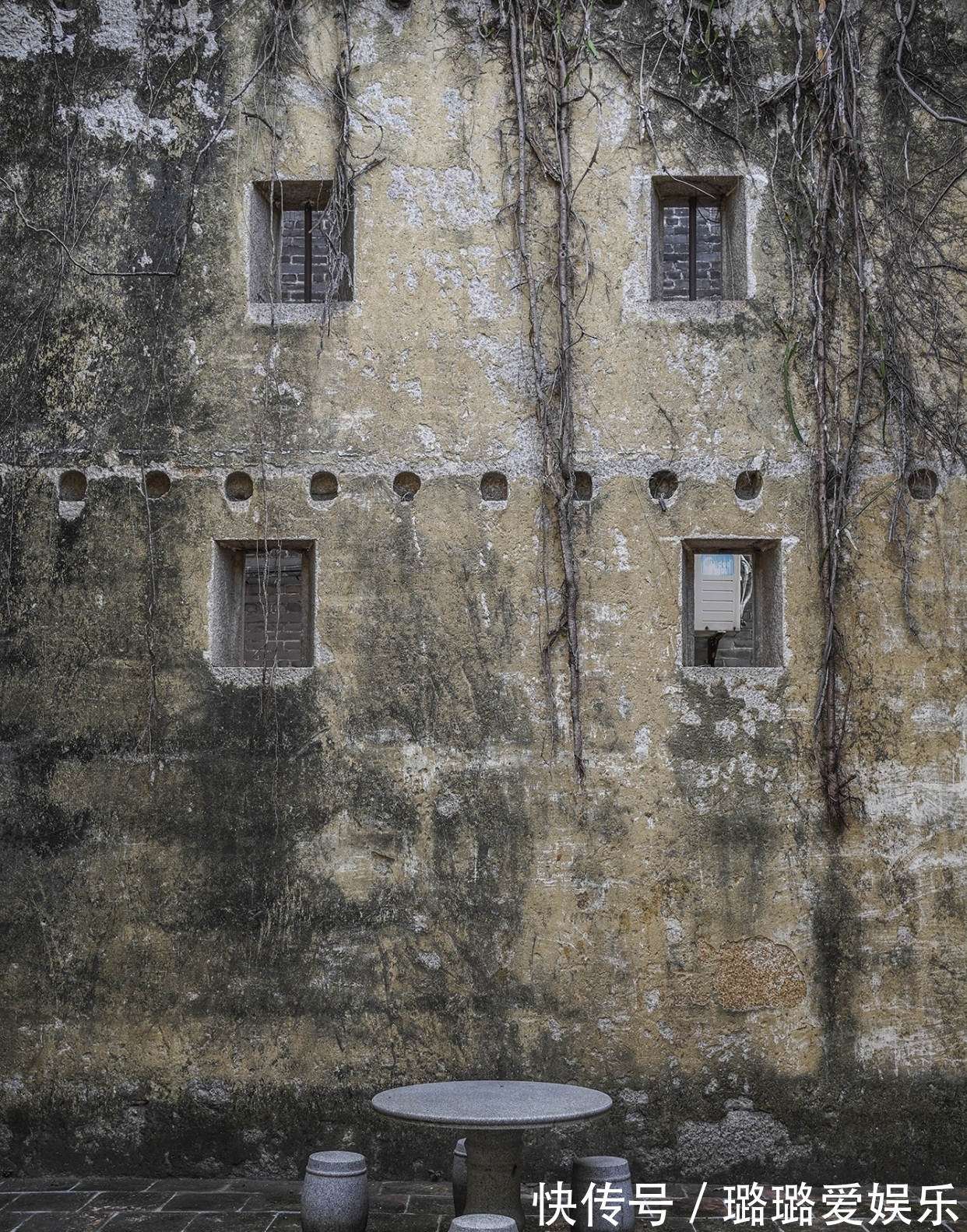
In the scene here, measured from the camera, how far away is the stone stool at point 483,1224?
379 cm

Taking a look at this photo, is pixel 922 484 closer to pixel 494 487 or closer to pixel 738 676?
pixel 738 676

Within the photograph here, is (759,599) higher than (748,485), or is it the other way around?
(748,485)

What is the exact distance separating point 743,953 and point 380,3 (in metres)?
4.69

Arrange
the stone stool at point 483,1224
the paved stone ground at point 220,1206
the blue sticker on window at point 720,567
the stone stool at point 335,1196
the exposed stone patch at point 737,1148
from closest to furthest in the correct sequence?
1. the stone stool at point 483,1224
2. the stone stool at point 335,1196
3. the paved stone ground at point 220,1206
4. the exposed stone patch at point 737,1148
5. the blue sticker on window at point 720,567

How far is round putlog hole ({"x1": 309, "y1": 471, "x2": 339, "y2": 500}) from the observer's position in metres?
5.76

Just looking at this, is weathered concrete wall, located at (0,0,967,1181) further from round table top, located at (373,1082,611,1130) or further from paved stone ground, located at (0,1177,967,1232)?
round table top, located at (373,1082,611,1130)

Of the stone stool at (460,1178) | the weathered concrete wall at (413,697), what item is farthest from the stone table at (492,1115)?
the weathered concrete wall at (413,697)

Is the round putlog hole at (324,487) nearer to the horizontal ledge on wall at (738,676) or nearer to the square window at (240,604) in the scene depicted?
the square window at (240,604)

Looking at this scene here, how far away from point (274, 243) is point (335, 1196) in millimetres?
4215

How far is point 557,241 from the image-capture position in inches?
227

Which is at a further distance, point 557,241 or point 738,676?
point 557,241

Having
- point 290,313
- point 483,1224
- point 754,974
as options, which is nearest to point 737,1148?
point 754,974

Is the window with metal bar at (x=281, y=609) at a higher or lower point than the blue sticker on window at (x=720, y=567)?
lower

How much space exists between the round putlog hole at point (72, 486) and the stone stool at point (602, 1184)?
11.9 ft
